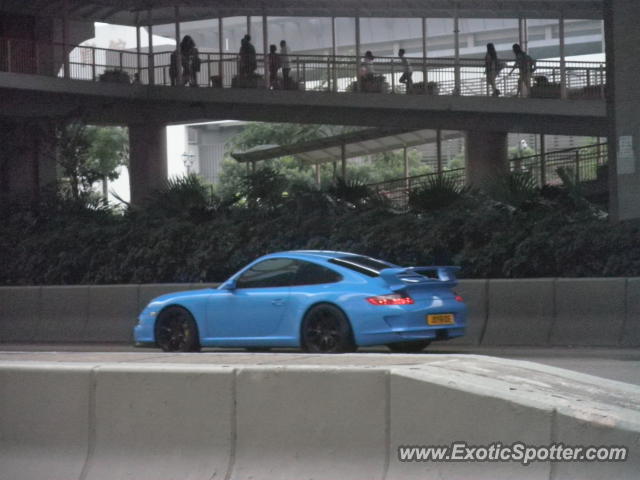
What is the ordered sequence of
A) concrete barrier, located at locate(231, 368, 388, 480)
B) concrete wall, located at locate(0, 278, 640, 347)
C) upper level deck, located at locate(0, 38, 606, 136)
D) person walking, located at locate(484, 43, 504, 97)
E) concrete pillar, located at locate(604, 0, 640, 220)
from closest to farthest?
concrete barrier, located at locate(231, 368, 388, 480) → concrete wall, located at locate(0, 278, 640, 347) → concrete pillar, located at locate(604, 0, 640, 220) → upper level deck, located at locate(0, 38, 606, 136) → person walking, located at locate(484, 43, 504, 97)

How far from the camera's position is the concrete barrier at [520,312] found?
50.8 ft

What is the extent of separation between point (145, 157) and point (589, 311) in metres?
27.3

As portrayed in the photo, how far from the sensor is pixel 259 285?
14227 mm

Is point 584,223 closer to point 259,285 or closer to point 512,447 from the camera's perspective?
point 259,285

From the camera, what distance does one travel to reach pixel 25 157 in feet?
121

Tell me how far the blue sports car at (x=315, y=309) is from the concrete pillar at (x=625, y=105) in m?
5.76

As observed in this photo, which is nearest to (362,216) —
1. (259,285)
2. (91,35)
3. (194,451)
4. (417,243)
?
(417,243)

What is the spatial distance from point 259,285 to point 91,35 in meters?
30.0

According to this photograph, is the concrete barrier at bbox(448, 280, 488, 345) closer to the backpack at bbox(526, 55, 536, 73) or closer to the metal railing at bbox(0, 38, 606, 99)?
the metal railing at bbox(0, 38, 606, 99)

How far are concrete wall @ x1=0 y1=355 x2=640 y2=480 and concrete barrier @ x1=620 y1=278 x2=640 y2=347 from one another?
27.4ft

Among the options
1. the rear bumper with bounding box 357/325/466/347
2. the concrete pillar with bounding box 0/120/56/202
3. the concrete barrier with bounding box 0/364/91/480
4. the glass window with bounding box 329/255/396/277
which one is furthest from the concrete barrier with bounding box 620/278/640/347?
the concrete pillar with bounding box 0/120/56/202

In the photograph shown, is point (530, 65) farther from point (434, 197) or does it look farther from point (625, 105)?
point (625, 105)

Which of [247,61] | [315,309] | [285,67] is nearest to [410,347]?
[315,309]

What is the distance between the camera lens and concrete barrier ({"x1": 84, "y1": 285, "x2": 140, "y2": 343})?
60.6ft
